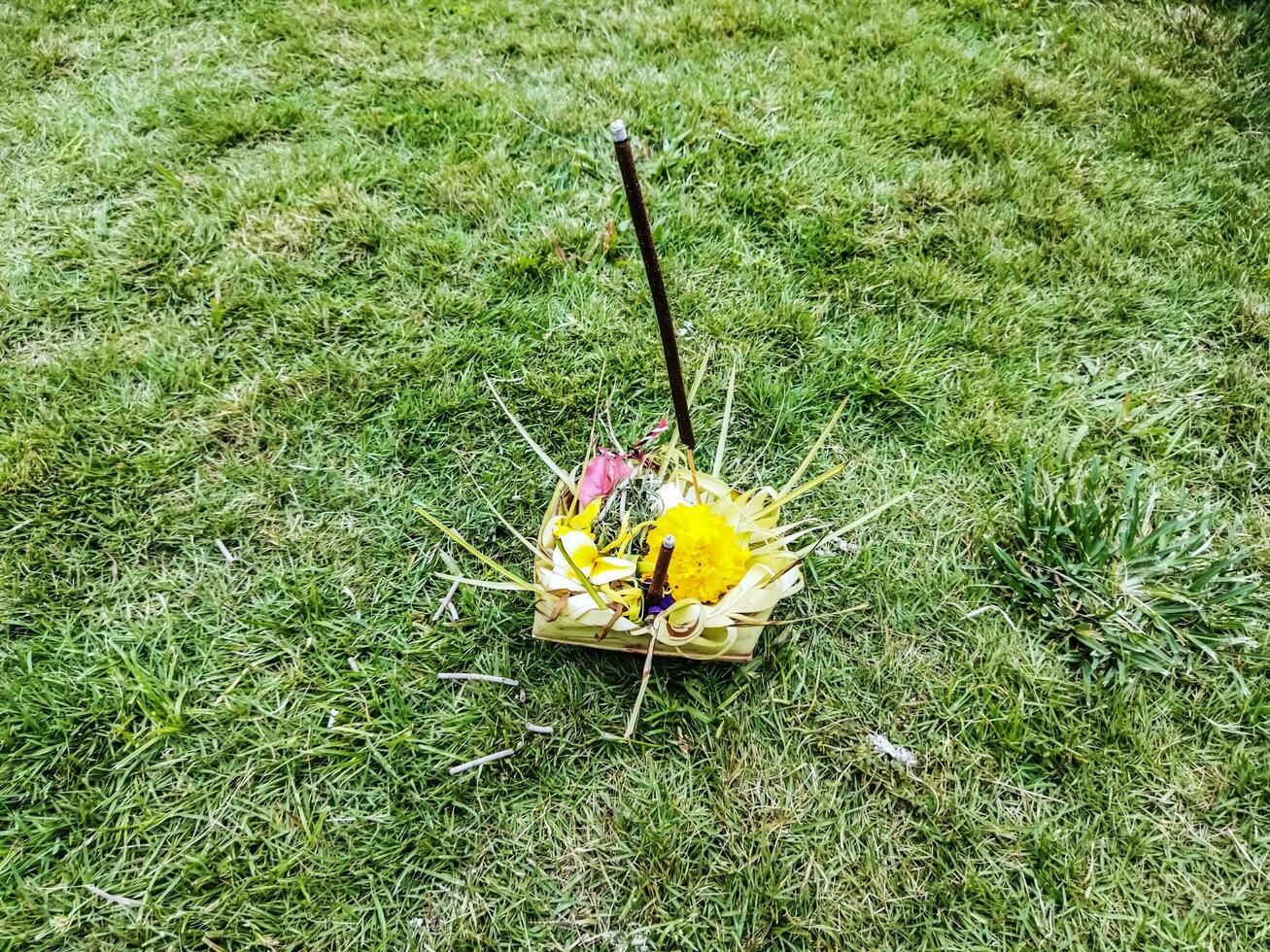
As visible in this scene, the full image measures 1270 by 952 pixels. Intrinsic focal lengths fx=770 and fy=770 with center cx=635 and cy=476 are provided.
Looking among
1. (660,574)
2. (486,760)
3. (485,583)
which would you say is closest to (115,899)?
(486,760)

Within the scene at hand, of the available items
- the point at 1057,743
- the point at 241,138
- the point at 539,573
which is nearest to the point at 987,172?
the point at 1057,743

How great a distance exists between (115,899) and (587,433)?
1.26 meters

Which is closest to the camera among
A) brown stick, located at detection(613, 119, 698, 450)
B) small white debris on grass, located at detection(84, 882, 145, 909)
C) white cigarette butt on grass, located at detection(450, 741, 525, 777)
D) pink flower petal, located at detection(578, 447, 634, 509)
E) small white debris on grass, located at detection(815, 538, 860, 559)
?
brown stick, located at detection(613, 119, 698, 450)

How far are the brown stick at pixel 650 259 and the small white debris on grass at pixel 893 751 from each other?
0.67m

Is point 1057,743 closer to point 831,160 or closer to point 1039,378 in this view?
point 1039,378

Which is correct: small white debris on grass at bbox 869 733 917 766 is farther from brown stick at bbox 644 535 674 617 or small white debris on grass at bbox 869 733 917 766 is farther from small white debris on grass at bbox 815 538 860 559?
brown stick at bbox 644 535 674 617

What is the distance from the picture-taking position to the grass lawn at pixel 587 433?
136 cm

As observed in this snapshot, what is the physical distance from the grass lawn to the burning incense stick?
0.39m

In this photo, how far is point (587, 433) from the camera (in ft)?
6.17

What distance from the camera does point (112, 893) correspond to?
4.33ft

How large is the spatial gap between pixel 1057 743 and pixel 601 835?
0.89 meters

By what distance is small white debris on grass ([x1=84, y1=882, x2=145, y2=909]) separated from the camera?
1311mm

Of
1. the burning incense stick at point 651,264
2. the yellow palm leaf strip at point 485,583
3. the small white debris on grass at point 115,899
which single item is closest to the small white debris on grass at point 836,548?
the burning incense stick at point 651,264

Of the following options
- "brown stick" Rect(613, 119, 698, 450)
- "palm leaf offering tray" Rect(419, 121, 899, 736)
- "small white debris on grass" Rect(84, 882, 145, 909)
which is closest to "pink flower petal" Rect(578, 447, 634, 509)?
"palm leaf offering tray" Rect(419, 121, 899, 736)
